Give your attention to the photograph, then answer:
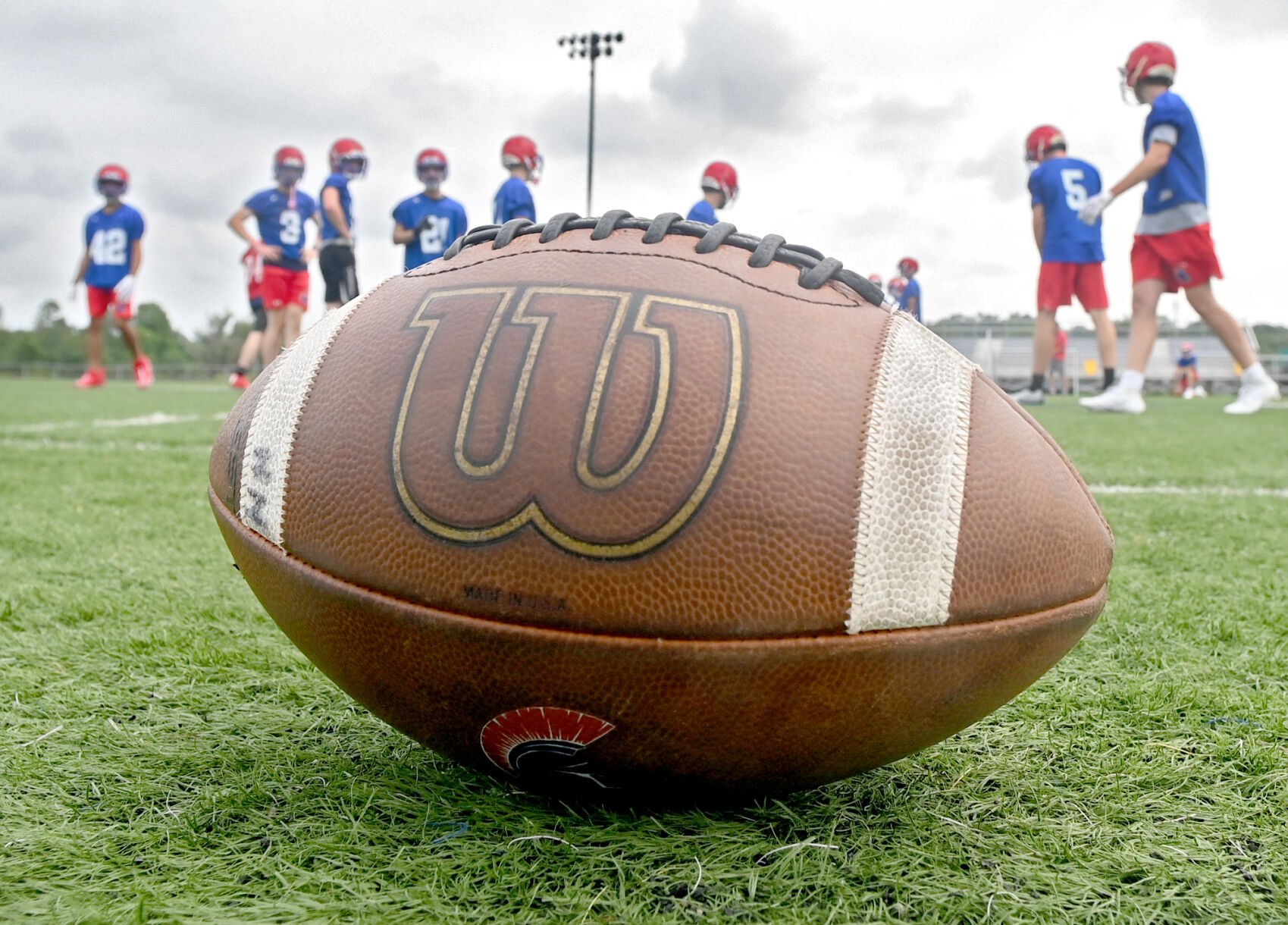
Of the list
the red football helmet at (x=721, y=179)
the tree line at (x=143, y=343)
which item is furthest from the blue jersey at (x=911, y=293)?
the tree line at (x=143, y=343)

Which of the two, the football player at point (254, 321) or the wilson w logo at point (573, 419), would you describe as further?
the football player at point (254, 321)

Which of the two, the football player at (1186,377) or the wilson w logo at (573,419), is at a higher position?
the football player at (1186,377)

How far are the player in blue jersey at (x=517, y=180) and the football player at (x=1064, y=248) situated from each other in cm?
387

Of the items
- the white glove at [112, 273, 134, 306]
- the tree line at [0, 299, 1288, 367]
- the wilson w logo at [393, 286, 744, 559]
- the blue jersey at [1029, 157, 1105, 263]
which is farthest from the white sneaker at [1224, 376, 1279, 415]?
the tree line at [0, 299, 1288, 367]

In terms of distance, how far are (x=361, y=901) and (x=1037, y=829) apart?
Result: 80 cm

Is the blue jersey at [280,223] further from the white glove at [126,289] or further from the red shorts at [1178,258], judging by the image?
the red shorts at [1178,258]

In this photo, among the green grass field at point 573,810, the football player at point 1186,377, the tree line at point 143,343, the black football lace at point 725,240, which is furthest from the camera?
the tree line at point 143,343

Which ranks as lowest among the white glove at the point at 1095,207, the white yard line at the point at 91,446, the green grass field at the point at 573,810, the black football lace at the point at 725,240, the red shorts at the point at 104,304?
the green grass field at the point at 573,810

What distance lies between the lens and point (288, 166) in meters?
9.89

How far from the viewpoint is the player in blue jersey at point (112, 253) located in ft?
35.6

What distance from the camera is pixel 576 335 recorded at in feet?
4.07

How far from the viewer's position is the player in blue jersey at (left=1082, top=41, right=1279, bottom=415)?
659 centimetres

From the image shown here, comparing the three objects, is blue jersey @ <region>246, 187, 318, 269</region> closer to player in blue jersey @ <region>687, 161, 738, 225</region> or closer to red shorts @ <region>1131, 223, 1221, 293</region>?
player in blue jersey @ <region>687, 161, 738, 225</region>

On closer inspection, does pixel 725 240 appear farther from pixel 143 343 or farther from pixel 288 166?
pixel 143 343
